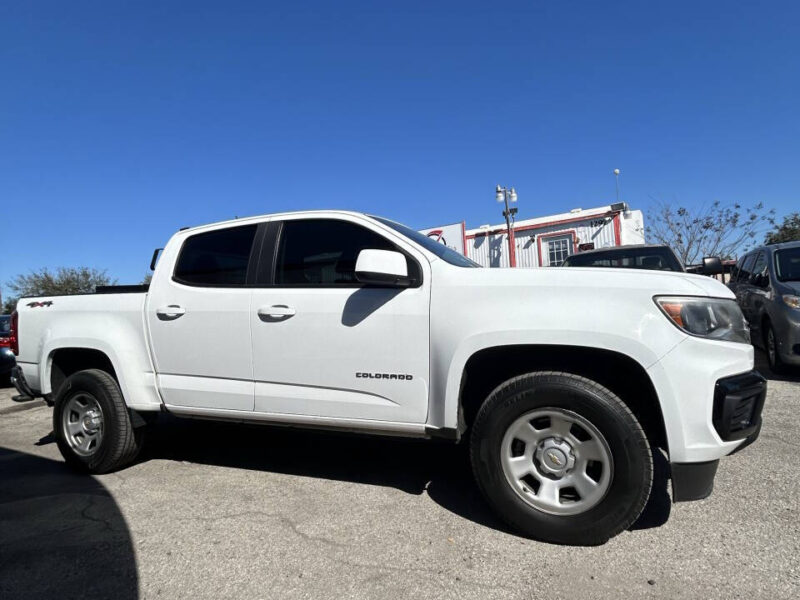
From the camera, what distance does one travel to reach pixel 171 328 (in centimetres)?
350

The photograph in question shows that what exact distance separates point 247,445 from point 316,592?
2.59 metres

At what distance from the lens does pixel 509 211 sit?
21094mm

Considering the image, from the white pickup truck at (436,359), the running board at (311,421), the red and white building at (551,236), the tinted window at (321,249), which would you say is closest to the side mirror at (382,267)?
the white pickup truck at (436,359)

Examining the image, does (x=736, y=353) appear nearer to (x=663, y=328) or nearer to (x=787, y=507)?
(x=663, y=328)

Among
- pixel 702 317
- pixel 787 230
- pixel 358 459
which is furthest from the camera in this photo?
pixel 787 230

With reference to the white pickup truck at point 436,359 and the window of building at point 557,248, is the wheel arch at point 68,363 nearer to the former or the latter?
the white pickup truck at point 436,359

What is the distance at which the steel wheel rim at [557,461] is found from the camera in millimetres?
2455

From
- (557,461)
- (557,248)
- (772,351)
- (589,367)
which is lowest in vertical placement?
(557,461)

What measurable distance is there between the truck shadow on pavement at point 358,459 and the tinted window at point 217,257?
3.78ft

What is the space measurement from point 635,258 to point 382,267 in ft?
18.3

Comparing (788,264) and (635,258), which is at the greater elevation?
(635,258)

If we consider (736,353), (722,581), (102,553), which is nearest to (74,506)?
(102,553)

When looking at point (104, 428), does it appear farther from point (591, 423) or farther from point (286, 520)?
point (591, 423)

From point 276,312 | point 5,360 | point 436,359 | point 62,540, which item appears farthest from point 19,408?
point 436,359
